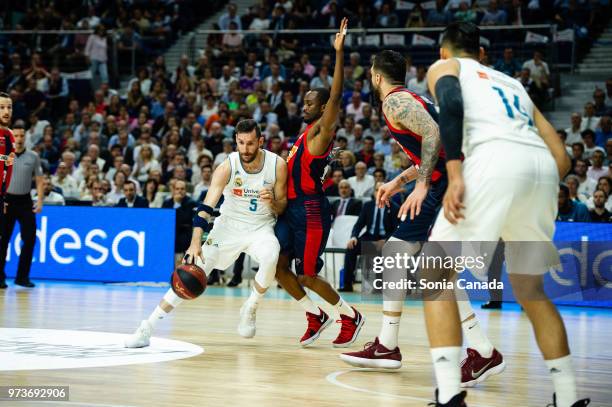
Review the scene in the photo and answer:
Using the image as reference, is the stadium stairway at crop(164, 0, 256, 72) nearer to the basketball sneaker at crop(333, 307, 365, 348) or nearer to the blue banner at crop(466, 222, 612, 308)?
the blue banner at crop(466, 222, 612, 308)

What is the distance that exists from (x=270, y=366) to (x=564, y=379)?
250 centimetres

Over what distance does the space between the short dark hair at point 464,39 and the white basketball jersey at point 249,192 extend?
3297mm

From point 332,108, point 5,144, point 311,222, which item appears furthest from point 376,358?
point 5,144

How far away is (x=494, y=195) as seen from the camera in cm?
443

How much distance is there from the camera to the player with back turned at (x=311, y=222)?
7676mm

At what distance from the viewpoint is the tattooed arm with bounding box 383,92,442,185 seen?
5.45 m

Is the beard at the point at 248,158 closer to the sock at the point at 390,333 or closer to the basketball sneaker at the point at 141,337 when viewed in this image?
the basketball sneaker at the point at 141,337

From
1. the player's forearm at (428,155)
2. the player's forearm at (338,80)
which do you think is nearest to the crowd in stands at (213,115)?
the player's forearm at (338,80)

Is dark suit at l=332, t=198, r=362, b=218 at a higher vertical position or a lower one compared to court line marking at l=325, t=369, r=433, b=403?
lower

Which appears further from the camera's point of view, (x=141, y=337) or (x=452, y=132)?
(x=141, y=337)

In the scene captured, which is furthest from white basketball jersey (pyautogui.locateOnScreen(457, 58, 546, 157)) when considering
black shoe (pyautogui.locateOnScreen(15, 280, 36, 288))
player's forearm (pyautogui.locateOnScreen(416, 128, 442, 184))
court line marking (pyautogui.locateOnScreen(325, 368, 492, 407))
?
black shoe (pyautogui.locateOnScreen(15, 280, 36, 288))

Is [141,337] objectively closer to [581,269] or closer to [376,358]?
[376,358]

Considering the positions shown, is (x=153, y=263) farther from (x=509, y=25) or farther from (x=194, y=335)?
(x=509, y=25)

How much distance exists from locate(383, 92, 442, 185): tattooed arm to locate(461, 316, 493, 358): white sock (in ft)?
3.82
